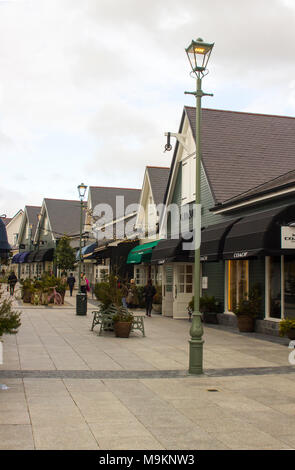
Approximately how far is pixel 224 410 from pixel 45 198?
52.0m

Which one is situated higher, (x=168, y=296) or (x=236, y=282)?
(x=236, y=282)

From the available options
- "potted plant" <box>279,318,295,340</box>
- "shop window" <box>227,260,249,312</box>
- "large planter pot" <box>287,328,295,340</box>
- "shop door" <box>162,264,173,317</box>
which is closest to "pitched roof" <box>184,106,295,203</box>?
"shop window" <box>227,260,249,312</box>

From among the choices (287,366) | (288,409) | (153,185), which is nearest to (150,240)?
(153,185)

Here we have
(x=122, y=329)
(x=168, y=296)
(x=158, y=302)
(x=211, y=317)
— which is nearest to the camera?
(x=122, y=329)

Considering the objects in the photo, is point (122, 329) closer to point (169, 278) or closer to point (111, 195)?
point (169, 278)

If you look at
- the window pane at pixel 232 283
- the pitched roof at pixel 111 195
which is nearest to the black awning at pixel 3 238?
the window pane at pixel 232 283

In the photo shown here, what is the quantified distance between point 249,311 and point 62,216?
41.4 m

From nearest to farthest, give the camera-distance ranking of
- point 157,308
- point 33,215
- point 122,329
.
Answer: point 122,329, point 157,308, point 33,215

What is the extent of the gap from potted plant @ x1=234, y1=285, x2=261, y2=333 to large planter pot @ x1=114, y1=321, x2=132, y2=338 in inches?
146

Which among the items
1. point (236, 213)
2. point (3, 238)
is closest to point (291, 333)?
point (236, 213)

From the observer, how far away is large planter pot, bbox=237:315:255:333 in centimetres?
1733

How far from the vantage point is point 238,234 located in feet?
52.5

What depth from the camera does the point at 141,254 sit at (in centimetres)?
2734

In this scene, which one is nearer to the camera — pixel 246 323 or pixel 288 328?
pixel 288 328
